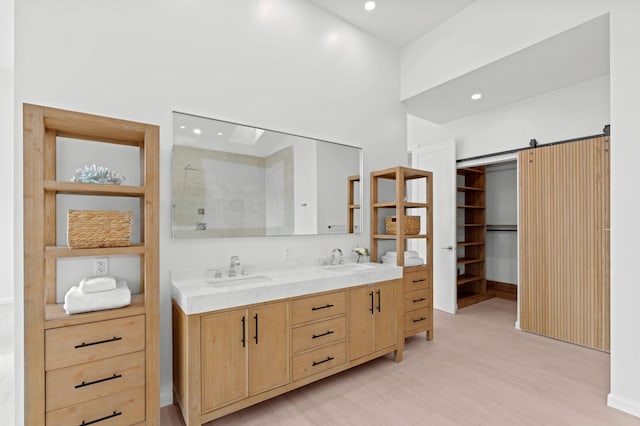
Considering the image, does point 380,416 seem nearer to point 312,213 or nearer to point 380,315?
point 380,315

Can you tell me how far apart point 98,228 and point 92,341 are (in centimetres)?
59

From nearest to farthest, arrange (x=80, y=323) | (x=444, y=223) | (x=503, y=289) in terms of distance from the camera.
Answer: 1. (x=80, y=323)
2. (x=444, y=223)
3. (x=503, y=289)

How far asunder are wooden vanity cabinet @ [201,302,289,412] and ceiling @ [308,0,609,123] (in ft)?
9.67

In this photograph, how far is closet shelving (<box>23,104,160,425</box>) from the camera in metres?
1.51

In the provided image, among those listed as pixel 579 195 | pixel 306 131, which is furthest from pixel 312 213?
pixel 579 195

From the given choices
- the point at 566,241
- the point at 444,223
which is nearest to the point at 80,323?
the point at 444,223

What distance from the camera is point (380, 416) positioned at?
207 centimetres

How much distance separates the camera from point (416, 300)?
10.9 ft

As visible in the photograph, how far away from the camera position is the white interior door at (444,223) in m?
4.32

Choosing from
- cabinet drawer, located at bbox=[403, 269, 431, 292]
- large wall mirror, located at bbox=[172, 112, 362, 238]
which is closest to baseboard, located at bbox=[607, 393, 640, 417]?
cabinet drawer, located at bbox=[403, 269, 431, 292]

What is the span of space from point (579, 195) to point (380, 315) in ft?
8.08

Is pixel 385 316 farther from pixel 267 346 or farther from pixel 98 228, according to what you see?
pixel 98 228

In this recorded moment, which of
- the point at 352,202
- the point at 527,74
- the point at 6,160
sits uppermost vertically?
the point at 527,74

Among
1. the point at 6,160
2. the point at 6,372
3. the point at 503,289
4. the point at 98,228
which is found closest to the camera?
the point at 98,228
